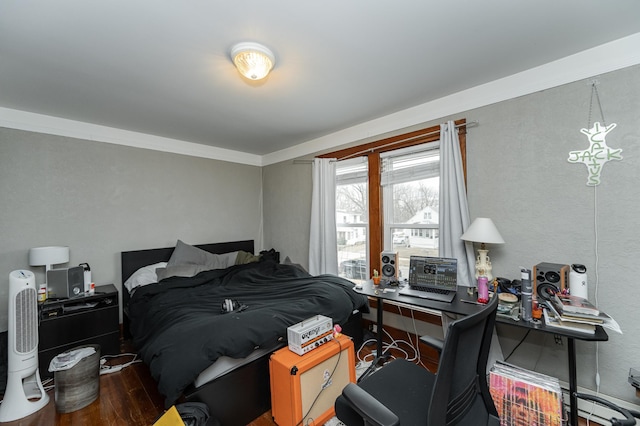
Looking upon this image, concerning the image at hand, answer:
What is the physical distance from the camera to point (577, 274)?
1.79m

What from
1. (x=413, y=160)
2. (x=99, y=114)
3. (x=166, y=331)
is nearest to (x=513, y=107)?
(x=413, y=160)

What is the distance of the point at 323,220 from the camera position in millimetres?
3607

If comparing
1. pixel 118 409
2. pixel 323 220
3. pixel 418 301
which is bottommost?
pixel 118 409

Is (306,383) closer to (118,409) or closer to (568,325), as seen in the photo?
(118,409)

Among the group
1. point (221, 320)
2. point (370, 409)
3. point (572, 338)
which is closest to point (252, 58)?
point (221, 320)

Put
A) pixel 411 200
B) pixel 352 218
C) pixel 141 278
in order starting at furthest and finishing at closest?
1. pixel 352 218
2. pixel 141 278
3. pixel 411 200

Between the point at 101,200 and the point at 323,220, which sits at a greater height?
the point at 101,200

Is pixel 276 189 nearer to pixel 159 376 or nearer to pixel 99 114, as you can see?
pixel 99 114

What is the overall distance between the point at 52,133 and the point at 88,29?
2.02m

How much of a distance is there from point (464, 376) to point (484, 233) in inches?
53.8

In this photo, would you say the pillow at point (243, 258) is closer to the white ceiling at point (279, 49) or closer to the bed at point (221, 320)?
the bed at point (221, 320)

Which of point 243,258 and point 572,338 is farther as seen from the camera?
point 243,258

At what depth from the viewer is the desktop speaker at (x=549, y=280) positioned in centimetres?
183

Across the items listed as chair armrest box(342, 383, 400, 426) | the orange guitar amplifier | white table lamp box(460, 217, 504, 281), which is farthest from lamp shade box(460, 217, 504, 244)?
chair armrest box(342, 383, 400, 426)
